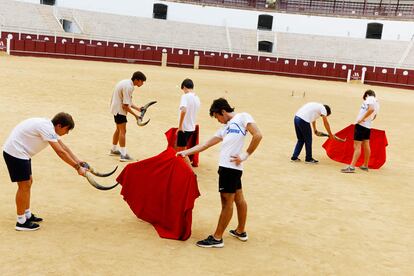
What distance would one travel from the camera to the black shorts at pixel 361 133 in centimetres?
733

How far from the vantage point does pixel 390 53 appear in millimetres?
33219

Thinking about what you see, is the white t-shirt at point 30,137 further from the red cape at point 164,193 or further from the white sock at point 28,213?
the red cape at point 164,193

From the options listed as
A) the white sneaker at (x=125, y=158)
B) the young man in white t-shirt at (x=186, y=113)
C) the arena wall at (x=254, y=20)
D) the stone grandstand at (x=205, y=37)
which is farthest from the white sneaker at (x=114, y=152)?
the arena wall at (x=254, y=20)

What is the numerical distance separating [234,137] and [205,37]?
3174 centimetres

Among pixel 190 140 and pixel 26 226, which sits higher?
pixel 190 140

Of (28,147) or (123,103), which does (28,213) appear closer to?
(28,147)

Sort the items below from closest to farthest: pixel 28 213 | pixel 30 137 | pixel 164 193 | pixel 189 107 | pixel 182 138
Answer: pixel 30 137 < pixel 28 213 < pixel 164 193 < pixel 189 107 < pixel 182 138

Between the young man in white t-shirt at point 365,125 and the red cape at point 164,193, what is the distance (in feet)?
12.5

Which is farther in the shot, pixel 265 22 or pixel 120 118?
pixel 265 22

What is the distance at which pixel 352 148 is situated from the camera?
26.7ft

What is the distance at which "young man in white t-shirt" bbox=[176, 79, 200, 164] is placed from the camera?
20.2 feet

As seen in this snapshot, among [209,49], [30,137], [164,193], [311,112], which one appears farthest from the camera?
[209,49]

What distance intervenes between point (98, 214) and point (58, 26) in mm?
28138

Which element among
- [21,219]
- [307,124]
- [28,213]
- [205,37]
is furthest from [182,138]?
[205,37]
